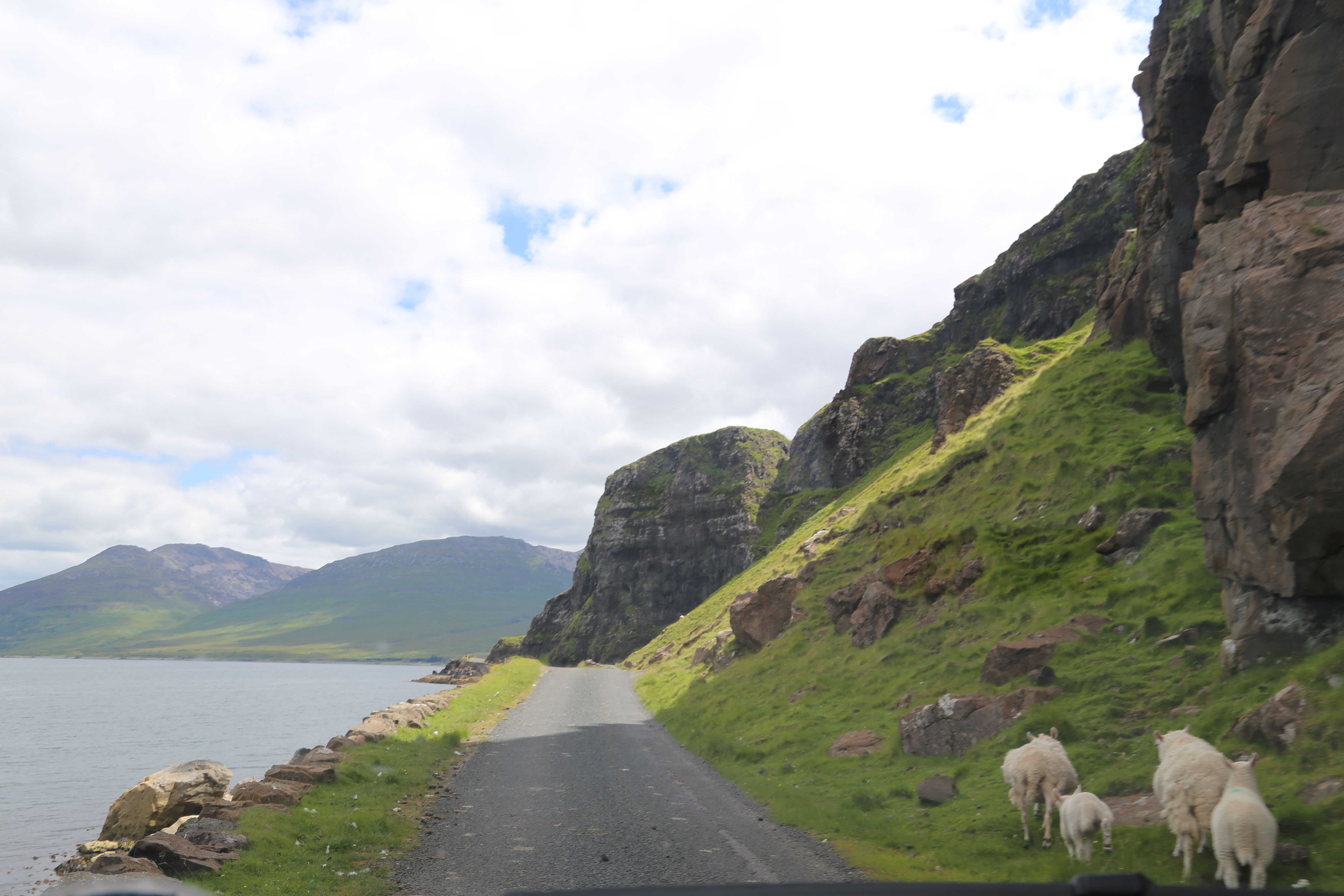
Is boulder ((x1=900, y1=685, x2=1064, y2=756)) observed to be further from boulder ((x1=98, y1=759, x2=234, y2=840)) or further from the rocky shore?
boulder ((x1=98, y1=759, x2=234, y2=840))

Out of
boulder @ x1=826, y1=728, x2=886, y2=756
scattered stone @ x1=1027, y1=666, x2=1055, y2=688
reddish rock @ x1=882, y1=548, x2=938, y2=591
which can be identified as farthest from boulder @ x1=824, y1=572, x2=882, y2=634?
scattered stone @ x1=1027, y1=666, x2=1055, y2=688

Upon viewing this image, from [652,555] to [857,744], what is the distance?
481 feet

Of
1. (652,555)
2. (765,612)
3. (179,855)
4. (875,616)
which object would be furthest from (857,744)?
(652,555)

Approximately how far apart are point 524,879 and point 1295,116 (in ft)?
84.6

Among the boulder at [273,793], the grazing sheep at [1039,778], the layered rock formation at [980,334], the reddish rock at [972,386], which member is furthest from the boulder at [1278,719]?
the layered rock formation at [980,334]

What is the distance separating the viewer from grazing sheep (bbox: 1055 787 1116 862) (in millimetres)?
13414

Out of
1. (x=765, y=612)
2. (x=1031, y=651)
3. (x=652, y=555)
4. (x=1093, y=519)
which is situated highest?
(x=652, y=555)

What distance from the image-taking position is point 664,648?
93.8 m

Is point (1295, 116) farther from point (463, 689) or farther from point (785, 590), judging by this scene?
point (463, 689)

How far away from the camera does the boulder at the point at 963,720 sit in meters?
21.6

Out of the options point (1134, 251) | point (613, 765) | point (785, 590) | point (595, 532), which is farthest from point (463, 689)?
point (595, 532)

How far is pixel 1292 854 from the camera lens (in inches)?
445

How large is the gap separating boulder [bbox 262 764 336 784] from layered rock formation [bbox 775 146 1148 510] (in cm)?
5438

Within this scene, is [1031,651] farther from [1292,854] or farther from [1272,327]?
[1292,854]
